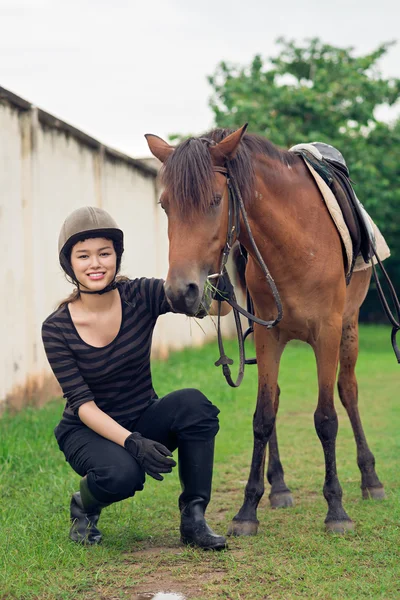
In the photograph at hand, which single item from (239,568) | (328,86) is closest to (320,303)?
(239,568)

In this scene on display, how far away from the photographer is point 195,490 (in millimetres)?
3609

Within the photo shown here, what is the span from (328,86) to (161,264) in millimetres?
7274

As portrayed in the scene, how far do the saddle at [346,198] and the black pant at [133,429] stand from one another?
1.26 m

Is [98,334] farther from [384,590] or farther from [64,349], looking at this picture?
[384,590]

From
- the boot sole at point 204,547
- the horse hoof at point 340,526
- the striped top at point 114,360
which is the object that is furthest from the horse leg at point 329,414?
the striped top at point 114,360

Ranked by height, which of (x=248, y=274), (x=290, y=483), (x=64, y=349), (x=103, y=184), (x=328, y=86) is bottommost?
(x=290, y=483)

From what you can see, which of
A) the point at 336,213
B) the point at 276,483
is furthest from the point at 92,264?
the point at 276,483

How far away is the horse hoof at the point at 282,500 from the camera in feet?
14.8

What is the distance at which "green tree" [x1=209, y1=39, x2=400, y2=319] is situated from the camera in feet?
53.9

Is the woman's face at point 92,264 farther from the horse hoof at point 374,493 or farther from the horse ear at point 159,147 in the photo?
the horse hoof at point 374,493

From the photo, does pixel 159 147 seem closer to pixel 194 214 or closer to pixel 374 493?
pixel 194 214

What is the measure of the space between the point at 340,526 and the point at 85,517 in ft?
4.14

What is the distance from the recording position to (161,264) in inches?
486

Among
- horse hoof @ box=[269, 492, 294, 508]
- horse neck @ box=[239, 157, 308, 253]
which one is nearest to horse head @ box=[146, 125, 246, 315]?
horse neck @ box=[239, 157, 308, 253]
